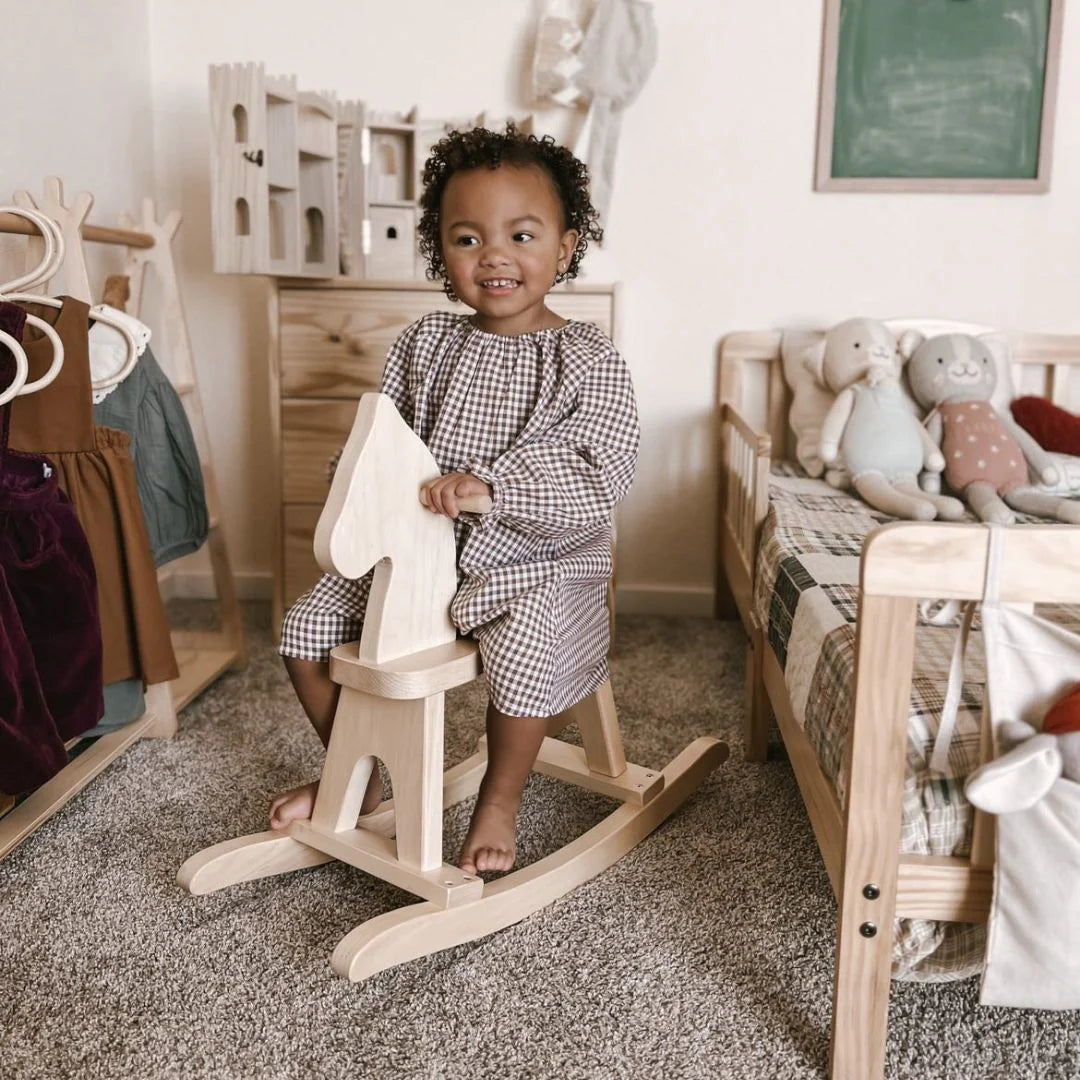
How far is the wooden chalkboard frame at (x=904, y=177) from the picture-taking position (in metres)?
2.17

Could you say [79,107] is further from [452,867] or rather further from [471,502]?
[452,867]

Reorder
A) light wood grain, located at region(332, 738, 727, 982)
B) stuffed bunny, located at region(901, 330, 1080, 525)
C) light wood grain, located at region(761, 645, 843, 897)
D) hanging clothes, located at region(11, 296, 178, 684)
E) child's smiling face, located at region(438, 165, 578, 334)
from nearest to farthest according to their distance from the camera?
light wood grain, located at region(761, 645, 843, 897) → light wood grain, located at region(332, 738, 727, 982) → child's smiling face, located at region(438, 165, 578, 334) → hanging clothes, located at region(11, 296, 178, 684) → stuffed bunny, located at region(901, 330, 1080, 525)

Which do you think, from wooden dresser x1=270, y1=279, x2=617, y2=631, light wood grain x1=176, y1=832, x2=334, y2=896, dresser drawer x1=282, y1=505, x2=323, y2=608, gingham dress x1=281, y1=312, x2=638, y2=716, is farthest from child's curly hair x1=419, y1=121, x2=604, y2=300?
dresser drawer x1=282, y1=505, x2=323, y2=608

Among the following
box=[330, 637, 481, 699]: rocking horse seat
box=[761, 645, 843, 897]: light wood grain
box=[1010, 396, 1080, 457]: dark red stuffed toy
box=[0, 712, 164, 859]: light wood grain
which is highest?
box=[1010, 396, 1080, 457]: dark red stuffed toy

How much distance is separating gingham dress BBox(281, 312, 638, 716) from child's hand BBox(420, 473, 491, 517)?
32 millimetres

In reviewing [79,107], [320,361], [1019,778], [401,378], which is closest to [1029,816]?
[1019,778]

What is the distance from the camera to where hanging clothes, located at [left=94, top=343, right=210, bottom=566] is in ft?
Result: 5.69

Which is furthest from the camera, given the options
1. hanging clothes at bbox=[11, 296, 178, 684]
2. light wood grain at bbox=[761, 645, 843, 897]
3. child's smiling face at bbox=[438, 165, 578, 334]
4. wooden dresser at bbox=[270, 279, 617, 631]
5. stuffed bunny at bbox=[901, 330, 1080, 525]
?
wooden dresser at bbox=[270, 279, 617, 631]

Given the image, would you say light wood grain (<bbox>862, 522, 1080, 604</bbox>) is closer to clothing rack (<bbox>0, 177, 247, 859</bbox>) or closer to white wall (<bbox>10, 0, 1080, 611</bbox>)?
clothing rack (<bbox>0, 177, 247, 859</bbox>)

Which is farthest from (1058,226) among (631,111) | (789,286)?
(631,111)

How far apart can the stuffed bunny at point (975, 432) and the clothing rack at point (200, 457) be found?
1.34 m

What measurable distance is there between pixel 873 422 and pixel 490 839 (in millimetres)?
1117

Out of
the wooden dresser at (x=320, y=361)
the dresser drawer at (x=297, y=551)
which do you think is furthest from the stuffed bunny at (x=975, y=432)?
the dresser drawer at (x=297, y=551)

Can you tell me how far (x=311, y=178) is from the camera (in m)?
2.12
